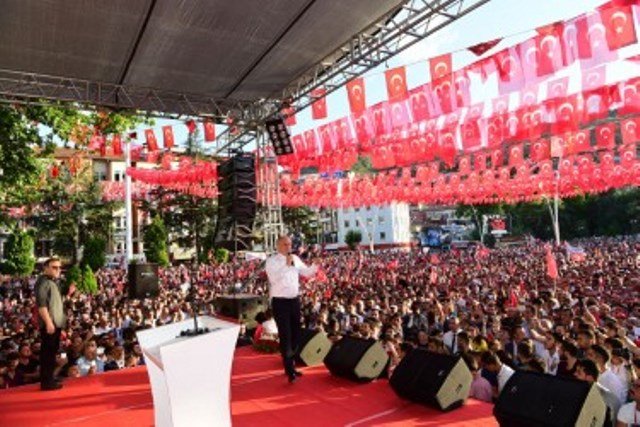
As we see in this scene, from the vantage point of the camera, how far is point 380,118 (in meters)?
10.4

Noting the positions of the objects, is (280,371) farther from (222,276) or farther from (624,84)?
(222,276)

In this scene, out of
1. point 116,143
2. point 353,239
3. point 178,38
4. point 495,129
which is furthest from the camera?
point 353,239

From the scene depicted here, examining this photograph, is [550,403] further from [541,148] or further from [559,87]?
[541,148]

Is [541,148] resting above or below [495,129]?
above

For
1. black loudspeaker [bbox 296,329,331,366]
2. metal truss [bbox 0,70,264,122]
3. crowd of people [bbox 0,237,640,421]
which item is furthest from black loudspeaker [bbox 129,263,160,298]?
black loudspeaker [bbox 296,329,331,366]

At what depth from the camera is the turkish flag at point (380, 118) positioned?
1026cm

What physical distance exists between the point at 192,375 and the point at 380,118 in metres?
8.31

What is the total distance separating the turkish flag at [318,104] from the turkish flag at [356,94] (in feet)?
1.83

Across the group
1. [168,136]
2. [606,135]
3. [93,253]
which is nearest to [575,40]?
[606,135]

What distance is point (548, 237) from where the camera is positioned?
6894cm

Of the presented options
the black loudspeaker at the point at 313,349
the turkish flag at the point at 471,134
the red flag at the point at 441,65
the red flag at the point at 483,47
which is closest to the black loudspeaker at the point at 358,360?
the black loudspeaker at the point at 313,349

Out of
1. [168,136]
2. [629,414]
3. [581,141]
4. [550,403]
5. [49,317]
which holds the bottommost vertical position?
[629,414]

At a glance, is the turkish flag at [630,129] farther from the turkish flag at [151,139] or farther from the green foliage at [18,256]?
the green foliage at [18,256]

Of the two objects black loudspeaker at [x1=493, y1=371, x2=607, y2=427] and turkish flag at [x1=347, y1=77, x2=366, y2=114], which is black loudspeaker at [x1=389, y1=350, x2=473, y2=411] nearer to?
black loudspeaker at [x1=493, y1=371, x2=607, y2=427]
